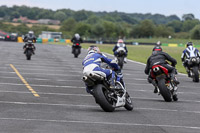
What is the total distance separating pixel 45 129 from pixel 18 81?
10.4m

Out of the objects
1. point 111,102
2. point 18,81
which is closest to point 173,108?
point 111,102

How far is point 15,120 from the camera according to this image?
9.77 meters

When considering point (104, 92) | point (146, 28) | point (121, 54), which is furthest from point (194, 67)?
point (146, 28)

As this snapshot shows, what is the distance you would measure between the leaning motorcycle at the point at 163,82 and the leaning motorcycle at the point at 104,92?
2247mm

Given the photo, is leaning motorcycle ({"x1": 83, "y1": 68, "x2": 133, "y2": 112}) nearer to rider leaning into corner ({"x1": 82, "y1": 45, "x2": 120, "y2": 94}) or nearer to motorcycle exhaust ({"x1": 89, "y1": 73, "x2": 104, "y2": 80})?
motorcycle exhaust ({"x1": 89, "y1": 73, "x2": 104, "y2": 80})

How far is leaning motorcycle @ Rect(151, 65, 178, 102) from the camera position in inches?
556

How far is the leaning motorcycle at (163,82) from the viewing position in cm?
1413

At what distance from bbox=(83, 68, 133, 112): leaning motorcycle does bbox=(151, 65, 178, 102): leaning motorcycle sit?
2.25 metres

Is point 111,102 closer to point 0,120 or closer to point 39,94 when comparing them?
point 0,120

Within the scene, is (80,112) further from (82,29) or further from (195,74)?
(82,29)

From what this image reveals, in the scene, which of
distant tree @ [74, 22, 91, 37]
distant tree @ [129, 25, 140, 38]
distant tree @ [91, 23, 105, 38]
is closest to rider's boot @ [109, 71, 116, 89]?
distant tree @ [91, 23, 105, 38]

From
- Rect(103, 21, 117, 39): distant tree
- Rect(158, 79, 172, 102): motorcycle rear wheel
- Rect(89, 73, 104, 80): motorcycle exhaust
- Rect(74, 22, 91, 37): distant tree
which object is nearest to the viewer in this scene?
Rect(89, 73, 104, 80): motorcycle exhaust

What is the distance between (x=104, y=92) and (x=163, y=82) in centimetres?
311

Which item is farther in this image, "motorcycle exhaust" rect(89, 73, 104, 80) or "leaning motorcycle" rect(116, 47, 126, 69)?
"leaning motorcycle" rect(116, 47, 126, 69)
